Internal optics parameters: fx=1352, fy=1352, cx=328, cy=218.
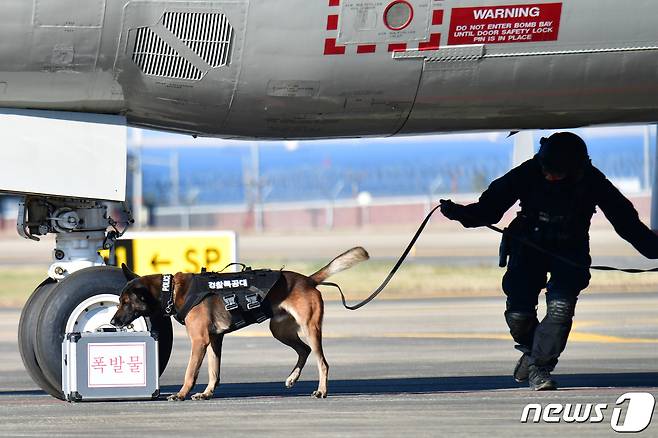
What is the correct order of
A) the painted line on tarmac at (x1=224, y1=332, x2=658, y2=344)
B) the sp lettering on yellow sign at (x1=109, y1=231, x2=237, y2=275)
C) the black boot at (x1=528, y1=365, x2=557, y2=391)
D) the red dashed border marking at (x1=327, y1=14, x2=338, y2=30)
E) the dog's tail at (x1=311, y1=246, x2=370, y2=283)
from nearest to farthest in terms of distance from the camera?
the red dashed border marking at (x1=327, y1=14, x2=338, y2=30), the dog's tail at (x1=311, y1=246, x2=370, y2=283), the black boot at (x1=528, y1=365, x2=557, y2=391), the painted line on tarmac at (x1=224, y1=332, x2=658, y2=344), the sp lettering on yellow sign at (x1=109, y1=231, x2=237, y2=275)

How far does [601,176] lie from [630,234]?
20.6 inches

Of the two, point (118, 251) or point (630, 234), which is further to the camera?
point (118, 251)

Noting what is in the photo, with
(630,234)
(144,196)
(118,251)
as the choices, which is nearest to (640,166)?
(144,196)

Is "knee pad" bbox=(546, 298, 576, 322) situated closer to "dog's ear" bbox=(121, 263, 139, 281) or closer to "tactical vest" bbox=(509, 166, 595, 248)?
"tactical vest" bbox=(509, 166, 595, 248)

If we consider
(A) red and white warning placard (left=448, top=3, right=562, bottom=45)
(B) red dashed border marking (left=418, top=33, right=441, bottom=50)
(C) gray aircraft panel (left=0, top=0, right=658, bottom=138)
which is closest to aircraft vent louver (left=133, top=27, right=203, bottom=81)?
(C) gray aircraft panel (left=0, top=0, right=658, bottom=138)

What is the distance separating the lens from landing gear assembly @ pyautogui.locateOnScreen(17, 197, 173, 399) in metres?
10.3

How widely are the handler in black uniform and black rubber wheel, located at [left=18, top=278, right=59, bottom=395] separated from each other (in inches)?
128

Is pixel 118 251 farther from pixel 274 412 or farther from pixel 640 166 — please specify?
pixel 640 166

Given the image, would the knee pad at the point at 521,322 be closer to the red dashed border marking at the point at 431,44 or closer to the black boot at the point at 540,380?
the black boot at the point at 540,380

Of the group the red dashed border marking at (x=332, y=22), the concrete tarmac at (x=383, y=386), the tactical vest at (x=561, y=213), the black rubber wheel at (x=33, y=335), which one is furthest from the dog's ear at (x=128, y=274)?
the tactical vest at (x=561, y=213)

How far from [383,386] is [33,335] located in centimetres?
306

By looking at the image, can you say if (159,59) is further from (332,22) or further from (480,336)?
(480,336)

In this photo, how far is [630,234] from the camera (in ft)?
35.5

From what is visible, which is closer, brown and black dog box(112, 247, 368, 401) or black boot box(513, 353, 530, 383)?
brown and black dog box(112, 247, 368, 401)
